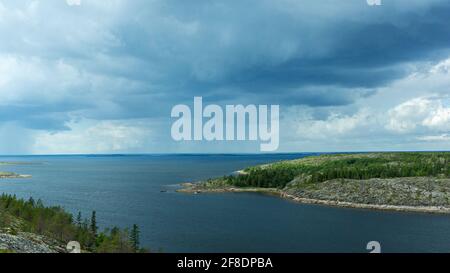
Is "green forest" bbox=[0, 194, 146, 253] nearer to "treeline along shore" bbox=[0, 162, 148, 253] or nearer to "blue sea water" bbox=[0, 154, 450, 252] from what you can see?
"treeline along shore" bbox=[0, 162, 148, 253]

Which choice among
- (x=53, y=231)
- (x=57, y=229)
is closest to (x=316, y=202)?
(x=57, y=229)

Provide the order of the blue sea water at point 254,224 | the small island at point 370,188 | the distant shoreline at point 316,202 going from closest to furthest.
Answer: the blue sea water at point 254,224 < the distant shoreline at point 316,202 < the small island at point 370,188

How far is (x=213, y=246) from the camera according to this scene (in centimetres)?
7606

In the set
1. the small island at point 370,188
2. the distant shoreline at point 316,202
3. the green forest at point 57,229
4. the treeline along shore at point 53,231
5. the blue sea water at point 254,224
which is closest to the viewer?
the treeline along shore at point 53,231

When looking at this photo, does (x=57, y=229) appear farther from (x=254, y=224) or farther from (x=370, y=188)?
(x=370, y=188)

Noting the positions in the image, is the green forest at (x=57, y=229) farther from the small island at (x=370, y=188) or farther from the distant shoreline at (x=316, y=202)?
the small island at (x=370, y=188)

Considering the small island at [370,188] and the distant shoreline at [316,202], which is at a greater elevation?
the small island at [370,188]

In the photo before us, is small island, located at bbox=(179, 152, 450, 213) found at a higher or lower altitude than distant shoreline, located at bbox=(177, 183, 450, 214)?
higher

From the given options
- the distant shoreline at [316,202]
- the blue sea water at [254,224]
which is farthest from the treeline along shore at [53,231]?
the distant shoreline at [316,202]

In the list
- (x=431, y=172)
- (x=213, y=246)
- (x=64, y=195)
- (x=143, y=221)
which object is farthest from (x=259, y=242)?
(x=431, y=172)

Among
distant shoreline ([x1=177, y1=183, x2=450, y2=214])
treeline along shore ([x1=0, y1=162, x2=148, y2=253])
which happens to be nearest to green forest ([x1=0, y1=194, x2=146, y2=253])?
treeline along shore ([x1=0, y1=162, x2=148, y2=253])

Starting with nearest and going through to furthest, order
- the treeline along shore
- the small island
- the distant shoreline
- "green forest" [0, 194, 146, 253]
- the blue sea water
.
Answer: the treeline along shore, "green forest" [0, 194, 146, 253], the blue sea water, the distant shoreline, the small island
